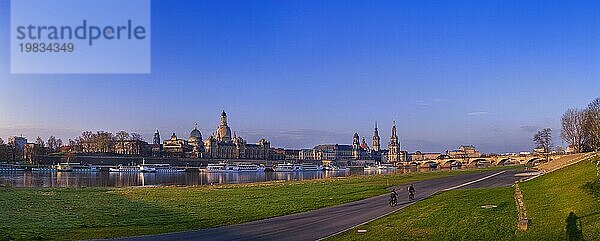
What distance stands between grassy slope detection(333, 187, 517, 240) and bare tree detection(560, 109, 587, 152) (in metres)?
62.4

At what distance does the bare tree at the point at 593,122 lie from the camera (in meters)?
64.3

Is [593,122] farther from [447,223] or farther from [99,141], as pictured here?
[99,141]

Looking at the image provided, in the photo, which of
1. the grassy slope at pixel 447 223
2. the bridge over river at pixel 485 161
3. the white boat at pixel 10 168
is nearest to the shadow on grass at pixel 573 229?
the grassy slope at pixel 447 223

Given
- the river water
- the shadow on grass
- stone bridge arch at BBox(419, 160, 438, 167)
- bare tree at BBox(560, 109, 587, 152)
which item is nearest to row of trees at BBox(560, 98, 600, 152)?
bare tree at BBox(560, 109, 587, 152)

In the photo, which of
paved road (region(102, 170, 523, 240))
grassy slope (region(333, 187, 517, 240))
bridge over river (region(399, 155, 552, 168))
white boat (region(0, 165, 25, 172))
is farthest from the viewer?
bridge over river (region(399, 155, 552, 168))

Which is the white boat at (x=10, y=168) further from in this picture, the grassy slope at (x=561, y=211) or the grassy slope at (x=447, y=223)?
the grassy slope at (x=561, y=211)

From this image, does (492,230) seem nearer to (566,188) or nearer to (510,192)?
(566,188)

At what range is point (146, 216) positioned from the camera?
Answer: 27.4 m

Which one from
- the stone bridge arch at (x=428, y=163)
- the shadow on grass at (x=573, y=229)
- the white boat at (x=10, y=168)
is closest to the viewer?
the shadow on grass at (x=573, y=229)

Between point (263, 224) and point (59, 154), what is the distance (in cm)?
15923

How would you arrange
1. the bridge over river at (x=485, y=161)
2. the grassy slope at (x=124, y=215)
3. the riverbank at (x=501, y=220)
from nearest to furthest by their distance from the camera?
1. the riverbank at (x=501, y=220)
2. the grassy slope at (x=124, y=215)
3. the bridge over river at (x=485, y=161)

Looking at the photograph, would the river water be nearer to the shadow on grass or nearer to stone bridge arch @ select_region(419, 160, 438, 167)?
the shadow on grass

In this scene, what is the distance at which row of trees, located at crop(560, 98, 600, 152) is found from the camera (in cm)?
6894

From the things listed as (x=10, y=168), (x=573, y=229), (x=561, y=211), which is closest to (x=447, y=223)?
(x=561, y=211)
